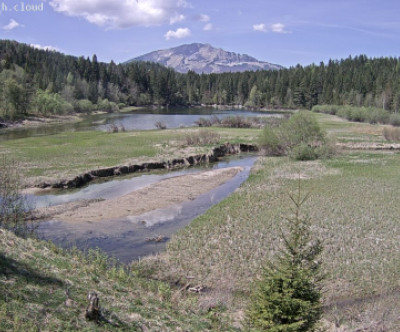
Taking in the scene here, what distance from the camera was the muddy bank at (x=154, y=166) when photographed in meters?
34.8

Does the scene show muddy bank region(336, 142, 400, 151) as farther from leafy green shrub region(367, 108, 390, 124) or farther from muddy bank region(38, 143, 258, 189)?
leafy green shrub region(367, 108, 390, 124)

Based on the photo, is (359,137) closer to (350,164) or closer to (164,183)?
(350,164)

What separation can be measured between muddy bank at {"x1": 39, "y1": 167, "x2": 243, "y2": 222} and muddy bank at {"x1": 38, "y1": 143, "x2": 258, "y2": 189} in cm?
574

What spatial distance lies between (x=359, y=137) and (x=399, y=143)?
7.35m

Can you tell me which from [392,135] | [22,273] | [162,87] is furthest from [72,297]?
[162,87]

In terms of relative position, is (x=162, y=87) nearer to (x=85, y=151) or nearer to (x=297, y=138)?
(x=85, y=151)

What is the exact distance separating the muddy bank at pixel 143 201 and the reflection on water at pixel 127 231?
1.04m

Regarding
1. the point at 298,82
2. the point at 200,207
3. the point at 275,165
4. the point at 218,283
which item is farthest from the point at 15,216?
the point at 298,82

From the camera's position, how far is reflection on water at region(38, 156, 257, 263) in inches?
835

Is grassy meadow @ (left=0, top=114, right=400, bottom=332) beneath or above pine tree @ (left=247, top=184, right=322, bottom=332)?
beneath

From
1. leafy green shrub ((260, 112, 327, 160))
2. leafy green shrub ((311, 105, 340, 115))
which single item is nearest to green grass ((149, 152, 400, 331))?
leafy green shrub ((260, 112, 327, 160))

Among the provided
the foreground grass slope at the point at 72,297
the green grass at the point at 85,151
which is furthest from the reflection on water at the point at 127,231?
the green grass at the point at 85,151

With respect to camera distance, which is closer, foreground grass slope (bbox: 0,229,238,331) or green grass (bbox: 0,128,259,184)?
foreground grass slope (bbox: 0,229,238,331)

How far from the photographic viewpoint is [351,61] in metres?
181
